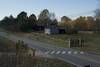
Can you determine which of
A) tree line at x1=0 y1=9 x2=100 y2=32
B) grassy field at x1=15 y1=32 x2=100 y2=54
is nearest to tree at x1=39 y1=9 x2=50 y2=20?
tree line at x1=0 y1=9 x2=100 y2=32

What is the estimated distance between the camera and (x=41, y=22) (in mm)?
145500

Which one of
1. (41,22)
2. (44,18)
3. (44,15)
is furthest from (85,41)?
(44,15)

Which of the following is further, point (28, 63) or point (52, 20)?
point (52, 20)

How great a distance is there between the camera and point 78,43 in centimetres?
4969

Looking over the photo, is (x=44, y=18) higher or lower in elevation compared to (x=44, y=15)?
lower

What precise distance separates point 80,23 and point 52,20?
22.2 meters

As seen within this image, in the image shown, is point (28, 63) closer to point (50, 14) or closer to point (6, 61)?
point (6, 61)

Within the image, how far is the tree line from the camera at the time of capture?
11719 cm

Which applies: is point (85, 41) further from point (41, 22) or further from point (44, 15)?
point (44, 15)

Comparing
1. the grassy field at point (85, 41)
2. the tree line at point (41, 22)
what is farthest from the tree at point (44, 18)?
the grassy field at point (85, 41)

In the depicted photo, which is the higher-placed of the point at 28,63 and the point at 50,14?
the point at 50,14

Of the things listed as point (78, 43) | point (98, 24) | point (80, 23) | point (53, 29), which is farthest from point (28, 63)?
point (80, 23)

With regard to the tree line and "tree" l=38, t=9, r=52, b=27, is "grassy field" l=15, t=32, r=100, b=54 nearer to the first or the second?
the tree line

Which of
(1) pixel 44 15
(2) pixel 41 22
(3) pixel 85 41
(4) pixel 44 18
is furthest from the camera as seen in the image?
(1) pixel 44 15
